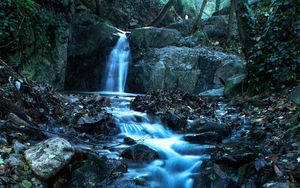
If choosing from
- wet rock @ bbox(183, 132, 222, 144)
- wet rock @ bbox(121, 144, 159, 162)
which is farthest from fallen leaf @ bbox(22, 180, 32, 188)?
wet rock @ bbox(183, 132, 222, 144)

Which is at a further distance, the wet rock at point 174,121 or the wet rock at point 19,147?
the wet rock at point 174,121

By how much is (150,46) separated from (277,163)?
37.0ft

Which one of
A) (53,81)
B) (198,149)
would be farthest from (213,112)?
(53,81)

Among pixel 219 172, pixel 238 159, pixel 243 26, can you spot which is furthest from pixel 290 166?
pixel 243 26

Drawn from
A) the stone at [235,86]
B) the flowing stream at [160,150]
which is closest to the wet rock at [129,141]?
the flowing stream at [160,150]

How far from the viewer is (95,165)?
375 centimetres

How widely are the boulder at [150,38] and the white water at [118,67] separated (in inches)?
18.3

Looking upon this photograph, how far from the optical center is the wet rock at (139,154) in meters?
4.49

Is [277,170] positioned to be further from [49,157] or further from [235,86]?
[235,86]

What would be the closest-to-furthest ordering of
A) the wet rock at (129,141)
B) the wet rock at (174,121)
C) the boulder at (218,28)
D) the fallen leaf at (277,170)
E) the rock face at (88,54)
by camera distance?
1. the fallen leaf at (277,170)
2. the wet rock at (129,141)
3. the wet rock at (174,121)
4. the rock face at (88,54)
5. the boulder at (218,28)

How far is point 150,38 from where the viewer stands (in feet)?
46.7

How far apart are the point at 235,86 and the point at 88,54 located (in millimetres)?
7749

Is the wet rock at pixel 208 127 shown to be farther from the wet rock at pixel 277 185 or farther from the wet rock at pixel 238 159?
the wet rock at pixel 277 185

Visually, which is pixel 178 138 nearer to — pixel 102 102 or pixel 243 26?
pixel 102 102
